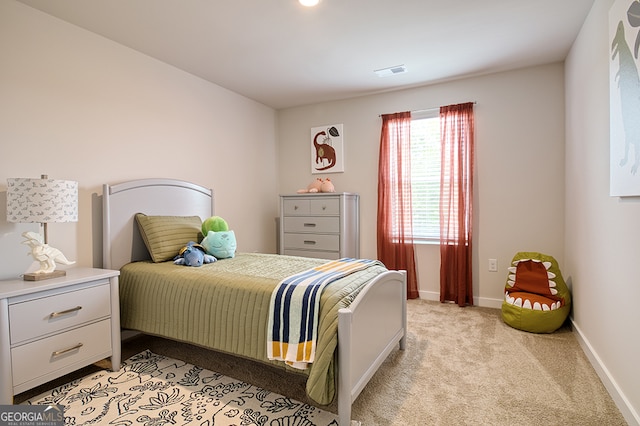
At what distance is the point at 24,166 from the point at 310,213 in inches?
97.8

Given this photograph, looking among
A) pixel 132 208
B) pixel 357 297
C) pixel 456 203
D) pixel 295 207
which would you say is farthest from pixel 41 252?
pixel 456 203

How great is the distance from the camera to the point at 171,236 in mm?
2717

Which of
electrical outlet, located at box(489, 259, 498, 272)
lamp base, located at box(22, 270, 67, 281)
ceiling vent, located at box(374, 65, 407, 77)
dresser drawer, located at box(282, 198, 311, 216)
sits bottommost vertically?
electrical outlet, located at box(489, 259, 498, 272)

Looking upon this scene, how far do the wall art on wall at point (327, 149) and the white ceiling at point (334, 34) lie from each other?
80cm

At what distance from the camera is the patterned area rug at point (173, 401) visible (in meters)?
1.69

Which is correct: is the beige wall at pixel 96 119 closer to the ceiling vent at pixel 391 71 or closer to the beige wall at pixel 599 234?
the ceiling vent at pixel 391 71

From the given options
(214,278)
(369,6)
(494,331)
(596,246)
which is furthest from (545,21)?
(214,278)

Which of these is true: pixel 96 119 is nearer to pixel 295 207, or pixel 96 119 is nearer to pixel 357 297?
pixel 295 207

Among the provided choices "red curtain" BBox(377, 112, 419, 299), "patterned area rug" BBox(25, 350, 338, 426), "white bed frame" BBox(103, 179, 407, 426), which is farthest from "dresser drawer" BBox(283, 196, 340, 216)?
"patterned area rug" BBox(25, 350, 338, 426)

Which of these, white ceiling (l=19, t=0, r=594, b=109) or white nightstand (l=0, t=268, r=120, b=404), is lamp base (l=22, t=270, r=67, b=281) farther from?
white ceiling (l=19, t=0, r=594, b=109)

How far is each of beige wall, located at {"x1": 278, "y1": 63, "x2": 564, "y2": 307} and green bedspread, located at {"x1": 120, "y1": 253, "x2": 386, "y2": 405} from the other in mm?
1653

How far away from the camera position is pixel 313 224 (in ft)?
12.6

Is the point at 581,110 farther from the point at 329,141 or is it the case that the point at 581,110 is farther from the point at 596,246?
the point at 329,141

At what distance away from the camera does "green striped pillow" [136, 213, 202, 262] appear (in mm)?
2605
